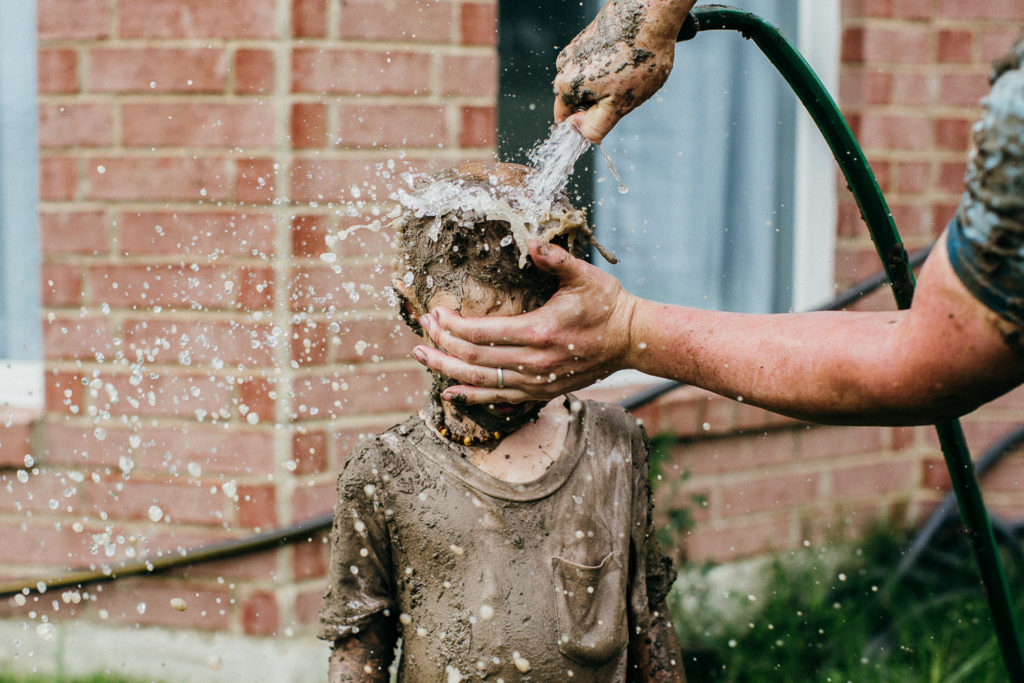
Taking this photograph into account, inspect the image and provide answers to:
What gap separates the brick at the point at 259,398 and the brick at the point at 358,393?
0.07 m

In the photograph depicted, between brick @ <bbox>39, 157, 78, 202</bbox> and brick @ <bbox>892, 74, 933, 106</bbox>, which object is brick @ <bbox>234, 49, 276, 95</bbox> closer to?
brick @ <bbox>39, 157, 78, 202</bbox>

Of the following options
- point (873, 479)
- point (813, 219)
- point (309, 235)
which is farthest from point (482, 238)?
point (873, 479)

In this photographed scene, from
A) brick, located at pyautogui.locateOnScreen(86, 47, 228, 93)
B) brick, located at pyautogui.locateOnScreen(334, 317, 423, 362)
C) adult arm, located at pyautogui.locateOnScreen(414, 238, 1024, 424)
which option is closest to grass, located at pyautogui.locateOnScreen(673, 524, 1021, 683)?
brick, located at pyautogui.locateOnScreen(334, 317, 423, 362)

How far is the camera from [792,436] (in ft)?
12.6

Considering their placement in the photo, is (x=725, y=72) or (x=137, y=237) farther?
(x=725, y=72)

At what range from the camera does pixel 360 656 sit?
187cm

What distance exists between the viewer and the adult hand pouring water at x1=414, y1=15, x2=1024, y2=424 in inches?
48.6

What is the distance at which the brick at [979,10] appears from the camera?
3836 mm

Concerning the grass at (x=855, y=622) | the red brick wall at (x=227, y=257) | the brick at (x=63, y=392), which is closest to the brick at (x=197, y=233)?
the red brick wall at (x=227, y=257)

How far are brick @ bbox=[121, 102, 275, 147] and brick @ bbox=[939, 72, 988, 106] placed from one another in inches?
109

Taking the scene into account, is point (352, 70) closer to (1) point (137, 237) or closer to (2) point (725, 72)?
(1) point (137, 237)

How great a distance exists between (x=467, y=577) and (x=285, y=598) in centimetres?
135

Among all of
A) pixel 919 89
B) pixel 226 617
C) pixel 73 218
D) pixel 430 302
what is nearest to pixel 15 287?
pixel 73 218

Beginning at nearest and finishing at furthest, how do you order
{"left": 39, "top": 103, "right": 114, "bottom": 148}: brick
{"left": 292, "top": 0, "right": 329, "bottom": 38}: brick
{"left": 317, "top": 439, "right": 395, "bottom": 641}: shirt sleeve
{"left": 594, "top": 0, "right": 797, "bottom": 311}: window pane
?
1. {"left": 317, "top": 439, "right": 395, "bottom": 641}: shirt sleeve
2. {"left": 292, "top": 0, "right": 329, "bottom": 38}: brick
3. {"left": 39, "top": 103, "right": 114, "bottom": 148}: brick
4. {"left": 594, "top": 0, "right": 797, "bottom": 311}: window pane
